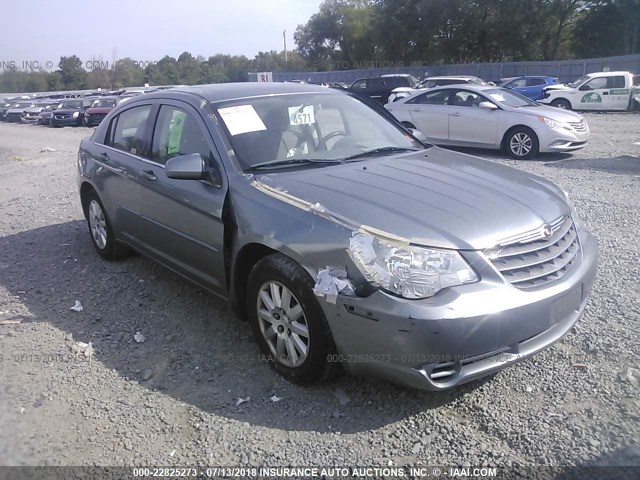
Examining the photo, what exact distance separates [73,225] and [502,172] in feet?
18.4

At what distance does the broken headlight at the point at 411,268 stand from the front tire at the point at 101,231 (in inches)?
135

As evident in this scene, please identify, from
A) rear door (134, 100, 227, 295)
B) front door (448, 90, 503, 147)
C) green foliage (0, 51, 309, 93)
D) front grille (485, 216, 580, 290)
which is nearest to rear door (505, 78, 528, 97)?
front door (448, 90, 503, 147)

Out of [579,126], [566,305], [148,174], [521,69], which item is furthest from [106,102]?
[566,305]

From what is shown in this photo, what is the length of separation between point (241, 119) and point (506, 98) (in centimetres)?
888

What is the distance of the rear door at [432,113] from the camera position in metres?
11.7

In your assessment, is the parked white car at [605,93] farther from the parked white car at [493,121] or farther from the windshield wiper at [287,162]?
the windshield wiper at [287,162]

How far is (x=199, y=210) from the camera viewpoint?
3.71 m

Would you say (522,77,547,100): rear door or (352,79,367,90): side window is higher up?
(352,79,367,90): side window

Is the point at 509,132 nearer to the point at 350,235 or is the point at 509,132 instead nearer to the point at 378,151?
the point at 378,151

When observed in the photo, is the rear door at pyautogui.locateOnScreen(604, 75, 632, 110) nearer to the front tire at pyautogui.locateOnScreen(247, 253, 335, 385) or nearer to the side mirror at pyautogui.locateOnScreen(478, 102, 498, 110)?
the side mirror at pyautogui.locateOnScreen(478, 102, 498, 110)

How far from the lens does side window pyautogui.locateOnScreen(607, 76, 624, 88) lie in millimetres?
20383

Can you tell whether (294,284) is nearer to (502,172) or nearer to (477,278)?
(477,278)

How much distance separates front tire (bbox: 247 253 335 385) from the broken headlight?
39 cm

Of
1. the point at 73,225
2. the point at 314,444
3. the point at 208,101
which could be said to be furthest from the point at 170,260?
the point at 73,225
